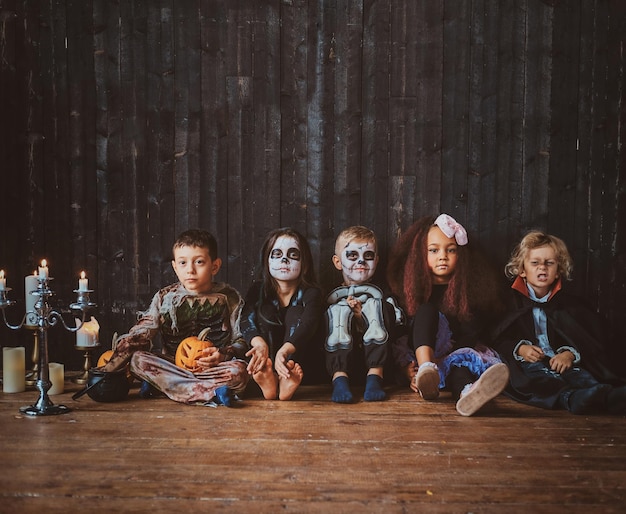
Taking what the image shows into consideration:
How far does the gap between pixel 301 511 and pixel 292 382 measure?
1.34m

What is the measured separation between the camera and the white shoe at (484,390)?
9.95ft

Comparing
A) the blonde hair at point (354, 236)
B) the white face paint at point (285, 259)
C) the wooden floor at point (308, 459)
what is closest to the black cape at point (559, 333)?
the wooden floor at point (308, 459)

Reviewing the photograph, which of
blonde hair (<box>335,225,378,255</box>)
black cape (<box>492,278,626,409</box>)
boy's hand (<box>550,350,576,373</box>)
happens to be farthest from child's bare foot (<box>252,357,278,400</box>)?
boy's hand (<box>550,350,576,373</box>)

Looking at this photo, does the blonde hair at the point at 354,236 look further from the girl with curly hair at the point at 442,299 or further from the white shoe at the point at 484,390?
the white shoe at the point at 484,390

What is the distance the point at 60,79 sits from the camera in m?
4.25

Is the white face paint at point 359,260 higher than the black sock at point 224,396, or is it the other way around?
the white face paint at point 359,260

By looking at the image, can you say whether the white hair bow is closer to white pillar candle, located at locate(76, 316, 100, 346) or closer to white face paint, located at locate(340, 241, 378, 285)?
white face paint, located at locate(340, 241, 378, 285)

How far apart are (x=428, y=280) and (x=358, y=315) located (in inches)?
18.6

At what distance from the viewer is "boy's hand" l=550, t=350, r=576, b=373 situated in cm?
356

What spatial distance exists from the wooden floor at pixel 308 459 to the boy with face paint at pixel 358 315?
280mm

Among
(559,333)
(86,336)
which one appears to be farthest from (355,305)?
(86,336)

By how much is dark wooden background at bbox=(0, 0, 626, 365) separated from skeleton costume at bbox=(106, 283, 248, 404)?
538 millimetres

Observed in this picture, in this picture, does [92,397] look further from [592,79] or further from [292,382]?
[592,79]

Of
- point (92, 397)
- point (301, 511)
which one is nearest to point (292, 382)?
point (92, 397)
